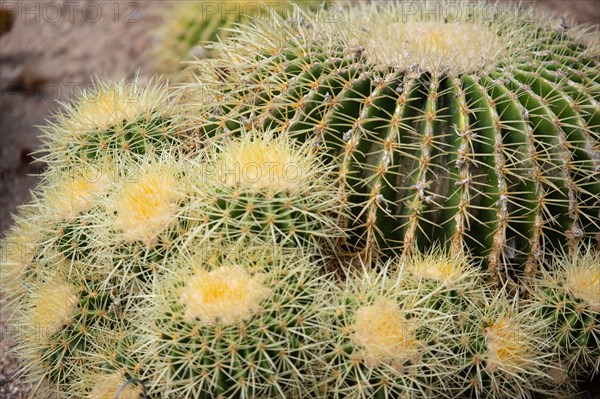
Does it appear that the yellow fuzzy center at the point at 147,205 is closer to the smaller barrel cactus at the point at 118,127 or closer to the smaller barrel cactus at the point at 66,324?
the smaller barrel cactus at the point at 66,324

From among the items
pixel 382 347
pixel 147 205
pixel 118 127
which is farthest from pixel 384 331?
pixel 118 127

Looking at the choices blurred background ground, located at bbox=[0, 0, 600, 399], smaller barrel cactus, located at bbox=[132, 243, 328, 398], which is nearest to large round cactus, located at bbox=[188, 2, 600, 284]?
smaller barrel cactus, located at bbox=[132, 243, 328, 398]

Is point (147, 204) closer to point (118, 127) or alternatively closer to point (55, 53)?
point (118, 127)

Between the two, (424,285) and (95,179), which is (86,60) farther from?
(424,285)

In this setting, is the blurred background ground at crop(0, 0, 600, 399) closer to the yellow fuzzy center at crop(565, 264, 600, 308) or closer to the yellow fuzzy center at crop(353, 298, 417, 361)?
the yellow fuzzy center at crop(353, 298, 417, 361)

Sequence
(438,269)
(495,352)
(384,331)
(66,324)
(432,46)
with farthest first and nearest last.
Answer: (432,46) < (66,324) < (438,269) < (495,352) < (384,331)

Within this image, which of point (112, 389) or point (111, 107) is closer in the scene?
point (112, 389)

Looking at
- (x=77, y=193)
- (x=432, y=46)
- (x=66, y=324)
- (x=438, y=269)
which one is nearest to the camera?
(x=438, y=269)
